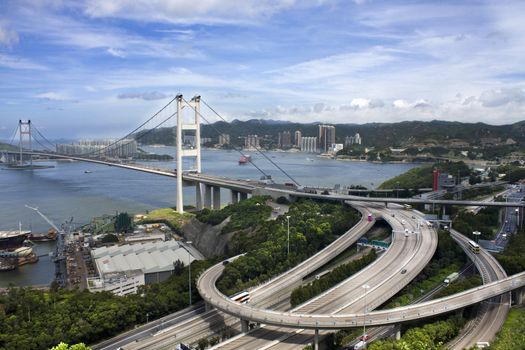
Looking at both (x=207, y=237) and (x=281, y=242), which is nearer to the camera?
(x=281, y=242)

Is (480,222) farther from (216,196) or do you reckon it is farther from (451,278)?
(216,196)

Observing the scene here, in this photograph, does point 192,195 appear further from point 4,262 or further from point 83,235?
point 4,262

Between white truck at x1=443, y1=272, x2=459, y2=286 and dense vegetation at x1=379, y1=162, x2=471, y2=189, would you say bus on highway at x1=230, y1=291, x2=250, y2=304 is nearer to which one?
white truck at x1=443, y1=272, x2=459, y2=286

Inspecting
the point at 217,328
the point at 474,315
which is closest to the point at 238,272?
the point at 217,328

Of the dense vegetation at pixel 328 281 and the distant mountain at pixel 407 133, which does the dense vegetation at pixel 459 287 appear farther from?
the distant mountain at pixel 407 133

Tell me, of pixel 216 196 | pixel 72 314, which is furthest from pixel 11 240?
pixel 72 314
